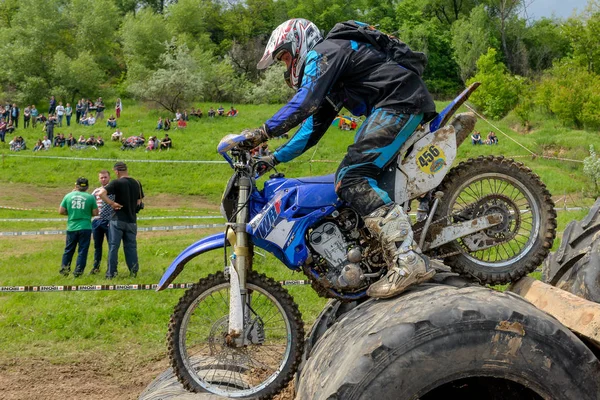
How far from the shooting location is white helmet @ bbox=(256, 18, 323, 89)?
470 centimetres

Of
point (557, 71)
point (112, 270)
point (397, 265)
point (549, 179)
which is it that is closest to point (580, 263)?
point (397, 265)

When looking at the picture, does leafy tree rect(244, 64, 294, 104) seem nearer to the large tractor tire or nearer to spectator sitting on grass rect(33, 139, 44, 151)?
spectator sitting on grass rect(33, 139, 44, 151)

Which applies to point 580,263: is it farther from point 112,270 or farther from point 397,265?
point 112,270

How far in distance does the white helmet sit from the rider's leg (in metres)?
0.68

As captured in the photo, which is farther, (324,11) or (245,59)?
(324,11)

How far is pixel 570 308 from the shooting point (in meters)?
3.49

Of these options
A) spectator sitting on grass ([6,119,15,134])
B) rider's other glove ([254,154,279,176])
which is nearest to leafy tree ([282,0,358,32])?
spectator sitting on grass ([6,119,15,134])

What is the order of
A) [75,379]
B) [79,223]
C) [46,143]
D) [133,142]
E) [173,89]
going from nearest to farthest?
1. [75,379]
2. [79,223]
3. [46,143]
4. [133,142]
5. [173,89]

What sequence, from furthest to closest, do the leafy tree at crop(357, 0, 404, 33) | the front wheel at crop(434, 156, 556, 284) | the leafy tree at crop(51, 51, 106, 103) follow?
the leafy tree at crop(357, 0, 404, 33) < the leafy tree at crop(51, 51, 106, 103) < the front wheel at crop(434, 156, 556, 284)

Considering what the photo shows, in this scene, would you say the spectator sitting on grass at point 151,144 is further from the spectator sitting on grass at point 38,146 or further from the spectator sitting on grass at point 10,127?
the spectator sitting on grass at point 10,127

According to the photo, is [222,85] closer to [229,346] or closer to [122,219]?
[122,219]

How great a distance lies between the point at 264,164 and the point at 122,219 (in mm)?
7607

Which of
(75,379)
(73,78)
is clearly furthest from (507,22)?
(75,379)

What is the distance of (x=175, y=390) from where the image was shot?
4.65m
